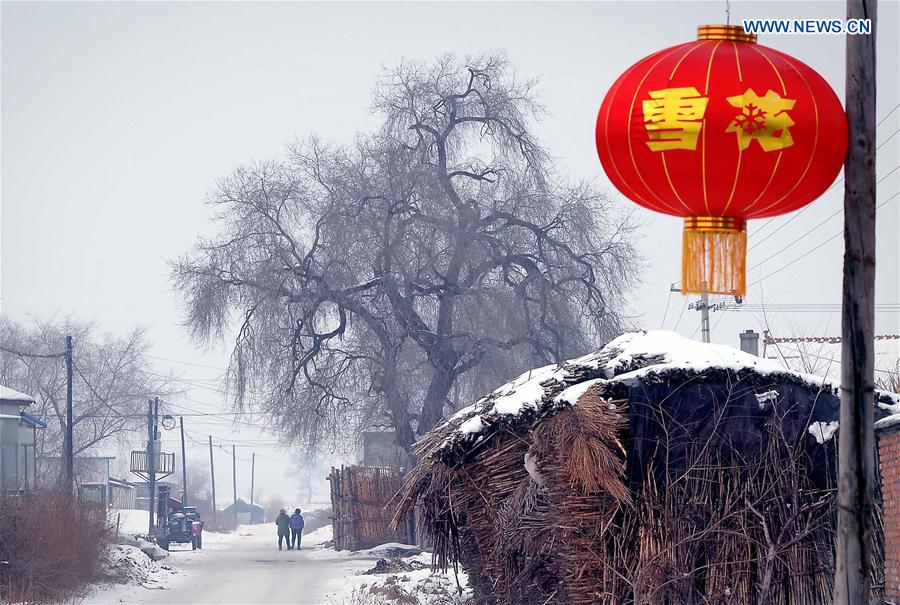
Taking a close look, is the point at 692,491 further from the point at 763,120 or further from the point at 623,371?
the point at 763,120

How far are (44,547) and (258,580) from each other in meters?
5.68

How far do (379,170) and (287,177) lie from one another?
2.78m

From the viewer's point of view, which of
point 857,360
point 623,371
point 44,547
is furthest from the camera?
point 44,547

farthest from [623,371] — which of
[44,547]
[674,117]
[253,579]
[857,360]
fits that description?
[253,579]

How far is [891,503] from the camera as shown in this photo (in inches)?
456

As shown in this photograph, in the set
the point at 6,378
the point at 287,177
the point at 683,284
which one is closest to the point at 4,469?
the point at 287,177

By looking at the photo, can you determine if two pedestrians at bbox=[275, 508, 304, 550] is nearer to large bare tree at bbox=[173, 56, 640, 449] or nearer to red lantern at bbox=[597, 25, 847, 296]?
large bare tree at bbox=[173, 56, 640, 449]

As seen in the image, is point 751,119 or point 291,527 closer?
point 751,119

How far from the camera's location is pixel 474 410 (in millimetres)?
15219

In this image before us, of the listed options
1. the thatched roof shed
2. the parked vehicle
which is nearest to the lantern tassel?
the thatched roof shed

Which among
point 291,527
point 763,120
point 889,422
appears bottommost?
point 291,527

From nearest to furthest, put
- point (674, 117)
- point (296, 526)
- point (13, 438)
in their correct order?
point (674, 117)
point (13, 438)
point (296, 526)

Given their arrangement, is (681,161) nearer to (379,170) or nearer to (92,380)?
(379,170)

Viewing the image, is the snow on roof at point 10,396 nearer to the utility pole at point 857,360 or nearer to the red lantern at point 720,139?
the red lantern at point 720,139
